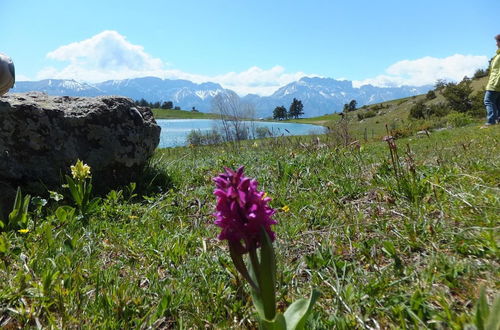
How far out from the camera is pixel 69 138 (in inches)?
180

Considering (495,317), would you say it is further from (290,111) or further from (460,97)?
(290,111)

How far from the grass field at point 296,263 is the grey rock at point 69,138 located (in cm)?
78

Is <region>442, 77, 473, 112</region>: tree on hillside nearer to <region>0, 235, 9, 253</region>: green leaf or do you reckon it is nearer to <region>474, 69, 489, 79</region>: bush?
<region>474, 69, 489, 79</region>: bush

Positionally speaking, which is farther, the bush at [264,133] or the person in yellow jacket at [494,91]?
the person in yellow jacket at [494,91]

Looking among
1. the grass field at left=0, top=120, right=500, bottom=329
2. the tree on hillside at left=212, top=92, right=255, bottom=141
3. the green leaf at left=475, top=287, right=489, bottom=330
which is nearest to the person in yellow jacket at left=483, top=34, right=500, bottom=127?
the tree on hillside at left=212, top=92, right=255, bottom=141

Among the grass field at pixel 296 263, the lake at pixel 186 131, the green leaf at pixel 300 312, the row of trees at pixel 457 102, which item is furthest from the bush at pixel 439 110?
the green leaf at pixel 300 312

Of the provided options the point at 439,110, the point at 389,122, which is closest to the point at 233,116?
the point at 389,122

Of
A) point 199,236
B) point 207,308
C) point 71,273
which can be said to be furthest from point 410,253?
point 71,273

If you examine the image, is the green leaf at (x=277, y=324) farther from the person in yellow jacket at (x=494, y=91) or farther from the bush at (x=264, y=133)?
the person in yellow jacket at (x=494, y=91)

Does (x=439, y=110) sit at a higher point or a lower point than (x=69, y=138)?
higher

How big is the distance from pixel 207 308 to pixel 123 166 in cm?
350

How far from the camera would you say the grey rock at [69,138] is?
4.10 meters

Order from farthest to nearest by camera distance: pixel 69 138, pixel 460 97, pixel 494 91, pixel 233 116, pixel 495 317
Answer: pixel 460 97 < pixel 233 116 < pixel 494 91 < pixel 69 138 < pixel 495 317

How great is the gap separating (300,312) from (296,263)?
1.06 metres
